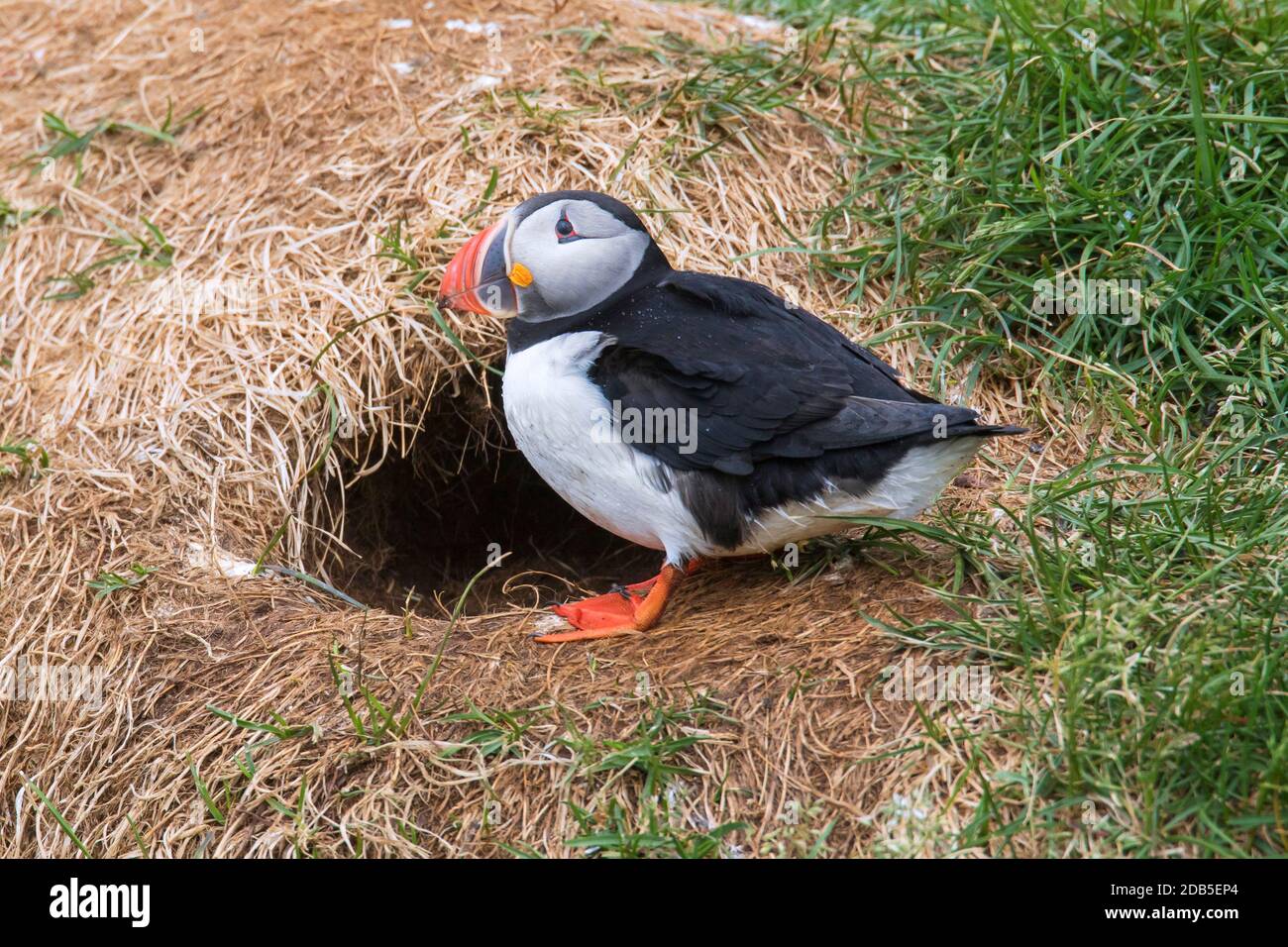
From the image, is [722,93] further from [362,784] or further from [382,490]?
[362,784]

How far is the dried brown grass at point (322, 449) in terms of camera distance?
9.64 feet

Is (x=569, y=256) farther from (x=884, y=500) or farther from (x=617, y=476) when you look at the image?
(x=884, y=500)

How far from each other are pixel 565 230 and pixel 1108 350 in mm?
1788

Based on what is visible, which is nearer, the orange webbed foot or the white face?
the orange webbed foot

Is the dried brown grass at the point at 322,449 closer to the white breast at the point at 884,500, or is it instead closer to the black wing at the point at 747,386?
the white breast at the point at 884,500

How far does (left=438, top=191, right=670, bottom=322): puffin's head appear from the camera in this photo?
3.56 metres

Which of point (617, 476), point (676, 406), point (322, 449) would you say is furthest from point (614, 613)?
point (322, 449)

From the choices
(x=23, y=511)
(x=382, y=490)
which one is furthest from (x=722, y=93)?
(x=23, y=511)

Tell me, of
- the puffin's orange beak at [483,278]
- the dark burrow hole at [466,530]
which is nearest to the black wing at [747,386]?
the puffin's orange beak at [483,278]

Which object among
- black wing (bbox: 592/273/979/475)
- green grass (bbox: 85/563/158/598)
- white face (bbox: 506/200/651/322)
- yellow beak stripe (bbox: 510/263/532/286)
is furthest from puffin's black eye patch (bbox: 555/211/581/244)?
green grass (bbox: 85/563/158/598)

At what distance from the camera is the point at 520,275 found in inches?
141

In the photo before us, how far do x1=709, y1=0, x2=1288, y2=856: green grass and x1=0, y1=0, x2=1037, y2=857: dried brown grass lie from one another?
0.17 meters

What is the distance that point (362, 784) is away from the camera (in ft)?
9.91

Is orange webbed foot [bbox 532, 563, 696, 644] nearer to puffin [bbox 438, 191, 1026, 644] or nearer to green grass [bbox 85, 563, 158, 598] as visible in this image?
puffin [bbox 438, 191, 1026, 644]
